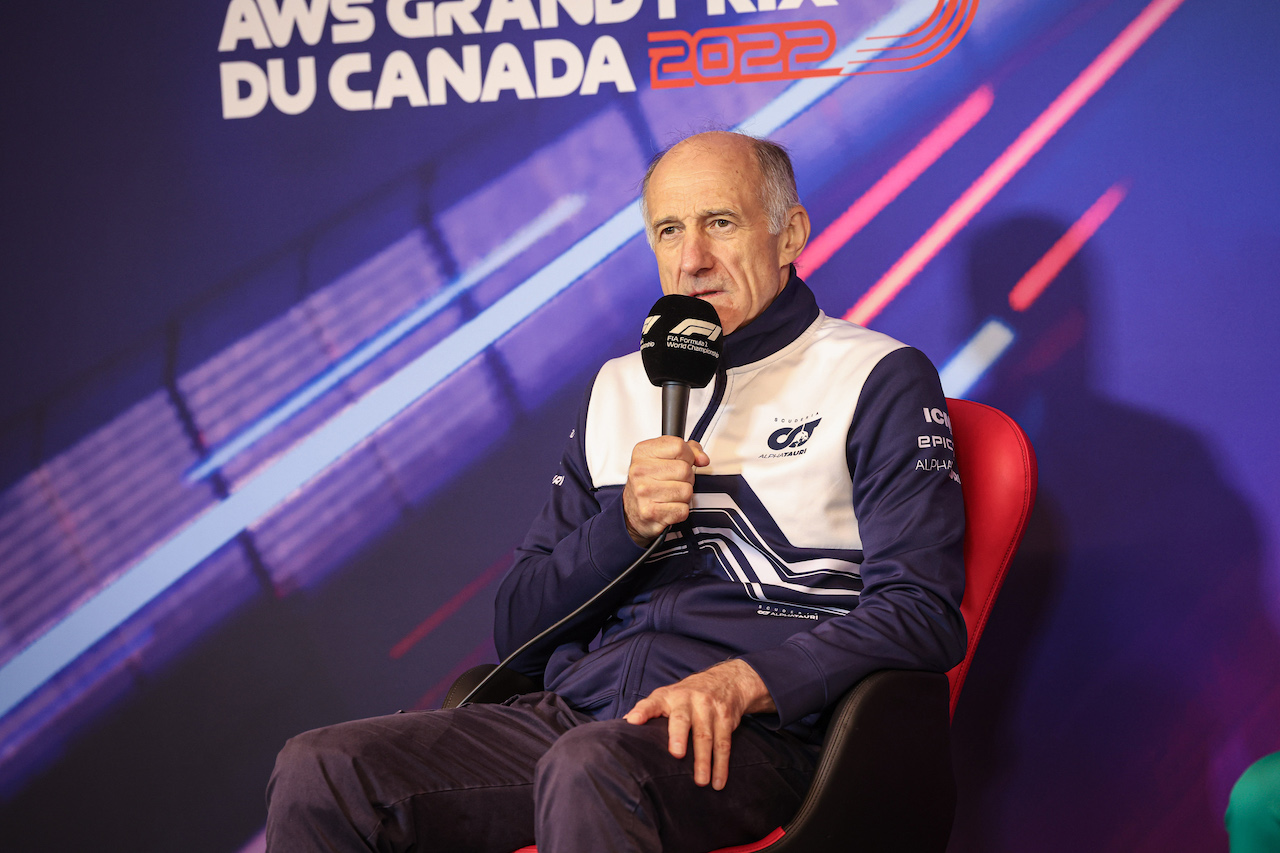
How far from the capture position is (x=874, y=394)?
1650 mm

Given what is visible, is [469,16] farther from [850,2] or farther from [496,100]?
[850,2]

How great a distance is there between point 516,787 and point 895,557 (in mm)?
637

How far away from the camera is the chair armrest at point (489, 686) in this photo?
1721 mm

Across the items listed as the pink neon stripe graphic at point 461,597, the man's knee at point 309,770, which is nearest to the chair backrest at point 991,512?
the man's knee at point 309,770

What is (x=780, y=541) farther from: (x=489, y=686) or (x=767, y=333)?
(x=489, y=686)

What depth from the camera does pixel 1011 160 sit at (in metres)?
2.31

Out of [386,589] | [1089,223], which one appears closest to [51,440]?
[386,589]

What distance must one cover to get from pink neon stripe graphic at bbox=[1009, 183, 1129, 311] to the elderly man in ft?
2.13

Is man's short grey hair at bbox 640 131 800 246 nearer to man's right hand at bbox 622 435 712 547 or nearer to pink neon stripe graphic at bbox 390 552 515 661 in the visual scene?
man's right hand at bbox 622 435 712 547

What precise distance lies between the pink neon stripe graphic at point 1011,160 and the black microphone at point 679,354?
2.94 feet

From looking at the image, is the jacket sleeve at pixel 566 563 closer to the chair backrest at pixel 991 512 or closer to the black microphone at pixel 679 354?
the black microphone at pixel 679 354

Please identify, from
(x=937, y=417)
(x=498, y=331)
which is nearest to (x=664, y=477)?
(x=937, y=417)

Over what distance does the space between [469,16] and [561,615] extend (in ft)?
4.90

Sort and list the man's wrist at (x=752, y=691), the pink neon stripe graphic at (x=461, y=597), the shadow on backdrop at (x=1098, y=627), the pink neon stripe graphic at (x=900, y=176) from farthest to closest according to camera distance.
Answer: the pink neon stripe graphic at (x=461, y=597), the pink neon stripe graphic at (x=900, y=176), the shadow on backdrop at (x=1098, y=627), the man's wrist at (x=752, y=691)
